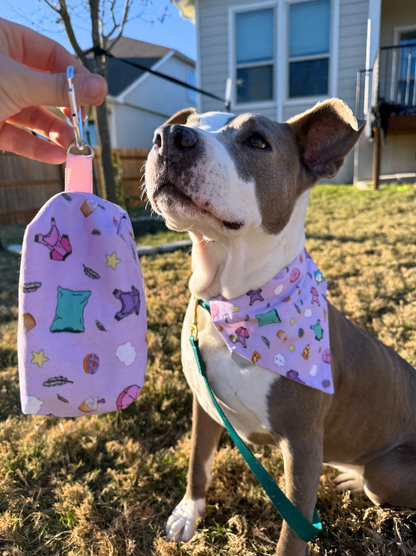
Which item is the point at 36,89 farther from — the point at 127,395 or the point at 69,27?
the point at 69,27

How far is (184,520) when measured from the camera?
216 centimetres

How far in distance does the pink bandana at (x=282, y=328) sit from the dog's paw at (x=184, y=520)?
0.98 m

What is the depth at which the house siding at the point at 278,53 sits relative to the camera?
10.4 meters

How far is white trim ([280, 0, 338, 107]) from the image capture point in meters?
10.4

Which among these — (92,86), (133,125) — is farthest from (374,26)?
(133,125)

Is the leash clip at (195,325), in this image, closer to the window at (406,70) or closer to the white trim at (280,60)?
the white trim at (280,60)

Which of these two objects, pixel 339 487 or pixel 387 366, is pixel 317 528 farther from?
pixel 387 366

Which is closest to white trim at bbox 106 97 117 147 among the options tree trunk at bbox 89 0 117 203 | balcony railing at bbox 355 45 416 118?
balcony railing at bbox 355 45 416 118

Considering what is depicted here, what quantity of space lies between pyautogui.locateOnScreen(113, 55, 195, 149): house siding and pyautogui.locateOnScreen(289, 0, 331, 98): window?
9.66 m

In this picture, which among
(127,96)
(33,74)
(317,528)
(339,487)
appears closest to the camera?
(33,74)

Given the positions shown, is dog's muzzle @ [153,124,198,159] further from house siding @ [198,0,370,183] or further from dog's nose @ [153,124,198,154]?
house siding @ [198,0,370,183]

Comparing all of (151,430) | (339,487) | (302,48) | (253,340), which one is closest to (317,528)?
(339,487)

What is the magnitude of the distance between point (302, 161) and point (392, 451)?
159 cm

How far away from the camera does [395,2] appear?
36.1 feet
